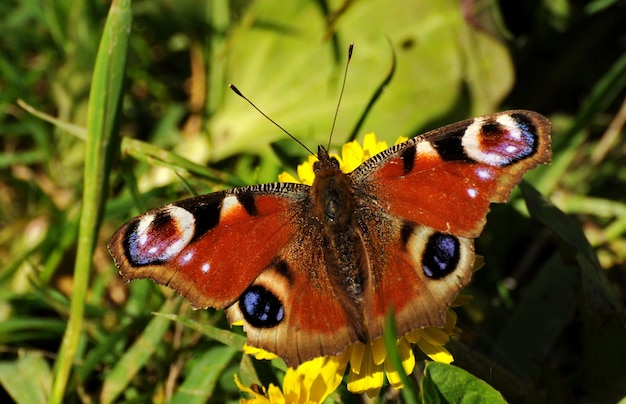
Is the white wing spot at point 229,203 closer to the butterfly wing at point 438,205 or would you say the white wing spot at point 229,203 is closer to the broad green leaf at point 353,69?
the butterfly wing at point 438,205

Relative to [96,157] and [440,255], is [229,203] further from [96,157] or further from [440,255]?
[96,157]

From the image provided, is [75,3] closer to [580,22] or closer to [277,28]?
[277,28]

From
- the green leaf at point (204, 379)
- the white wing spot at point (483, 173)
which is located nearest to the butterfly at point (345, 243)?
the white wing spot at point (483, 173)

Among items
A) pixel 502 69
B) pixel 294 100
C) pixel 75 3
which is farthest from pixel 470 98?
pixel 75 3

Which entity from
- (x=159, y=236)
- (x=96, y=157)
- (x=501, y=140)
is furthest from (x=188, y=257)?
(x=501, y=140)

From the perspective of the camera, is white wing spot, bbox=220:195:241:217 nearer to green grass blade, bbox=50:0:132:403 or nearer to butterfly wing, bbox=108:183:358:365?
butterfly wing, bbox=108:183:358:365

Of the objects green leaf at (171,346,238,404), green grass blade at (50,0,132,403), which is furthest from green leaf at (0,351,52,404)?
green leaf at (171,346,238,404)
